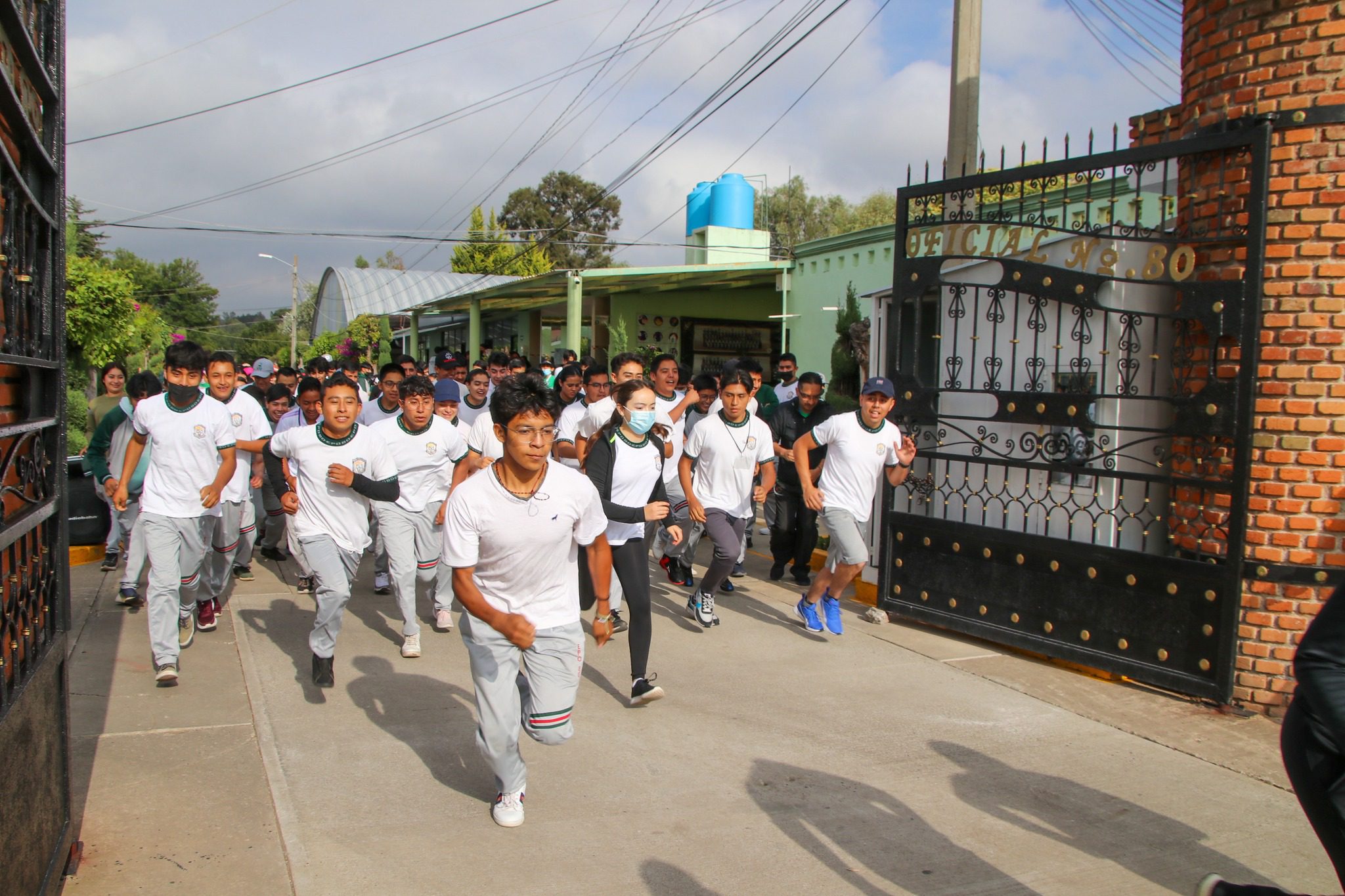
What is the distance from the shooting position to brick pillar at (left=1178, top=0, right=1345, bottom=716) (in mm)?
5391

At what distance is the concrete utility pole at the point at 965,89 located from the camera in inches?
332

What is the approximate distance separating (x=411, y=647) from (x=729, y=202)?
713 inches

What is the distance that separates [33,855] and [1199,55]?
6.73 m

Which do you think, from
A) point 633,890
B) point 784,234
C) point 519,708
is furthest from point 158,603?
point 784,234

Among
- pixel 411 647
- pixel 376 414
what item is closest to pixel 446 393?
pixel 376 414

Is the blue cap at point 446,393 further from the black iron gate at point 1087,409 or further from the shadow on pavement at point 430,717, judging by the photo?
the black iron gate at point 1087,409

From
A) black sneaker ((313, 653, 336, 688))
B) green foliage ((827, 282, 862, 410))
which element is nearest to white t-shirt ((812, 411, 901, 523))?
black sneaker ((313, 653, 336, 688))

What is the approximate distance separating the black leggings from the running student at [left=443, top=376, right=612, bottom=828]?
3.93 ft

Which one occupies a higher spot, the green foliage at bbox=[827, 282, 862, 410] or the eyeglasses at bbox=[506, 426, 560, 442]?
the green foliage at bbox=[827, 282, 862, 410]

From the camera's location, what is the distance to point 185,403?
6.25 m

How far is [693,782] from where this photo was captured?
4.60 m

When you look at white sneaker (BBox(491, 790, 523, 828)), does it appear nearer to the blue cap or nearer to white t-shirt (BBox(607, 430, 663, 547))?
white t-shirt (BBox(607, 430, 663, 547))

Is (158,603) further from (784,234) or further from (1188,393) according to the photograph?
(784,234)

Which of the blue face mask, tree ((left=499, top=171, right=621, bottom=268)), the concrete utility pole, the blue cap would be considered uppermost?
tree ((left=499, top=171, right=621, bottom=268))
